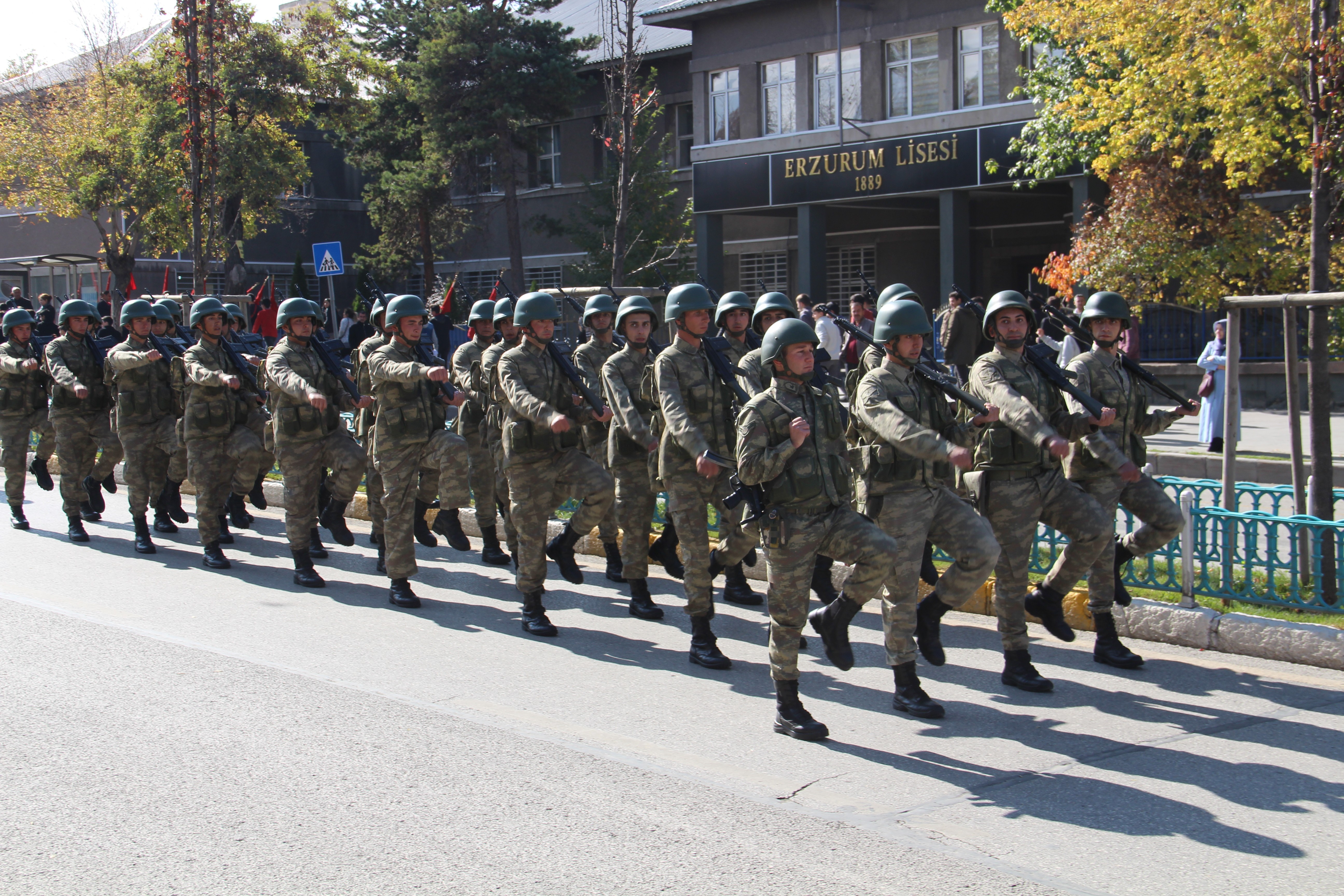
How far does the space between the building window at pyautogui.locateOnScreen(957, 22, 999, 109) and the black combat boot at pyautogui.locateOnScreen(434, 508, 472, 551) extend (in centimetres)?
1978

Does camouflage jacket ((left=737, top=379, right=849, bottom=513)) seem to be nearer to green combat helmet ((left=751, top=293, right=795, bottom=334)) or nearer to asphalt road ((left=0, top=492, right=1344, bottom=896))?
asphalt road ((left=0, top=492, right=1344, bottom=896))

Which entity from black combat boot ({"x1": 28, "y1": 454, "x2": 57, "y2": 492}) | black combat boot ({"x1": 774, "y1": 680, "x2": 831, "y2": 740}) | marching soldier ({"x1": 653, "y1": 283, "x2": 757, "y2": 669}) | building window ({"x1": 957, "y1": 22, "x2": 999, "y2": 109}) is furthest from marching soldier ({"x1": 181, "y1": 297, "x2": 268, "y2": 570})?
building window ({"x1": 957, "y1": 22, "x2": 999, "y2": 109})

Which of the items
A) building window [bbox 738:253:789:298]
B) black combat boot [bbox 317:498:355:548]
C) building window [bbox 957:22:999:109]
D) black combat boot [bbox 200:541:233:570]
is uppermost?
building window [bbox 957:22:999:109]

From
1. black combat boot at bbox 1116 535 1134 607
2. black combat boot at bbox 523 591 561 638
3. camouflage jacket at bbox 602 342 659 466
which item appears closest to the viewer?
black combat boot at bbox 1116 535 1134 607

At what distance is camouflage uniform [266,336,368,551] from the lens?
31.3 feet

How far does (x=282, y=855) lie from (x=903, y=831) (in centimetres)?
223

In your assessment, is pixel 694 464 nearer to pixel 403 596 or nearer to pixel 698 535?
pixel 698 535

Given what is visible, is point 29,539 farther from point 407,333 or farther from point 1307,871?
point 1307,871

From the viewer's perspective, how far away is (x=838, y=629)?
20.3 ft

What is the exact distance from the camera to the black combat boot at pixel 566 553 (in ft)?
28.8

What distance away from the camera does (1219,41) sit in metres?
10.2

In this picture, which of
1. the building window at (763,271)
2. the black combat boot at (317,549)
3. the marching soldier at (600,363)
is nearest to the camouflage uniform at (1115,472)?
the marching soldier at (600,363)

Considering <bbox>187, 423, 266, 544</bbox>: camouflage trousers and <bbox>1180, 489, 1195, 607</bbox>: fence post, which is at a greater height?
<bbox>187, 423, 266, 544</bbox>: camouflage trousers

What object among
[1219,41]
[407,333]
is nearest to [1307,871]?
[407,333]
